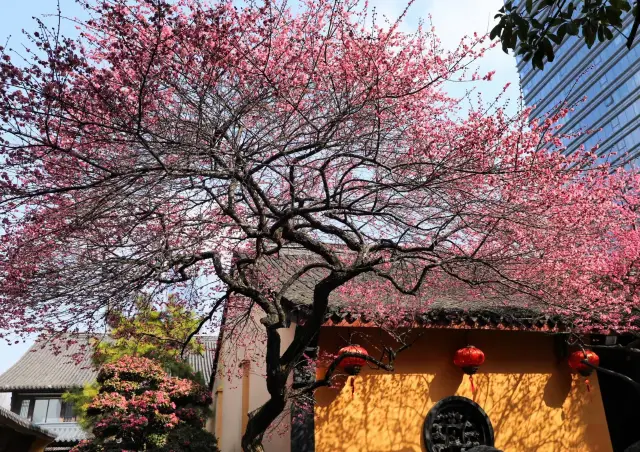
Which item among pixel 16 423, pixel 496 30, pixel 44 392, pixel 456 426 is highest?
pixel 496 30

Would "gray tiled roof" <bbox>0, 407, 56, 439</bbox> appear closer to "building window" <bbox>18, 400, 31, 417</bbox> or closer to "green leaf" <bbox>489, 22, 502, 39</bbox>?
"green leaf" <bbox>489, 22, 502, 39</bbox>

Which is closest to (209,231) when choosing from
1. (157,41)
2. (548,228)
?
(157,41)

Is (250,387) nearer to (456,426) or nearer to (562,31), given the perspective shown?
(456,426)

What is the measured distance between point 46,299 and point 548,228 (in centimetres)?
508

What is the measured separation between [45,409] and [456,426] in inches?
795

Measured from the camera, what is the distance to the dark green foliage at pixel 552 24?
3041 millimetres

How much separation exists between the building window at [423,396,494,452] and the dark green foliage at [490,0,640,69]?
5.04 meters

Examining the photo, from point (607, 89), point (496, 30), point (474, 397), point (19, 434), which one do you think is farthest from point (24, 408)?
point (607, 89)

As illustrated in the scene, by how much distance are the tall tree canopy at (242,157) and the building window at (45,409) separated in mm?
18983

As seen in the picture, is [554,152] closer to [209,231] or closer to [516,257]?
[516,257]

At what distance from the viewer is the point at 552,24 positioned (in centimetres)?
309

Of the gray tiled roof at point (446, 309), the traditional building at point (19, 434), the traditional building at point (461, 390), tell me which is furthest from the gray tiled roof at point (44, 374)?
the traditional building at point (461, 390)

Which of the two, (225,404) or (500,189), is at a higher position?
(500,189)

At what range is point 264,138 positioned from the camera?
15.9 feet
